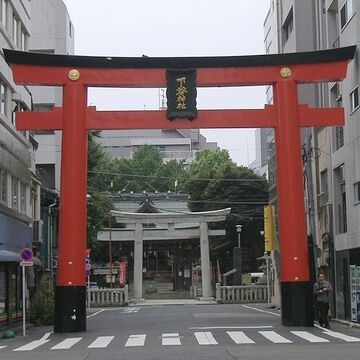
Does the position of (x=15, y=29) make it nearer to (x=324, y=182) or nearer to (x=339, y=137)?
(x=339, y=137)

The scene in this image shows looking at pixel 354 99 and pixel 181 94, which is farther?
pixel 354 99

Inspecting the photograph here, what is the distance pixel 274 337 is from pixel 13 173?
13040 mm

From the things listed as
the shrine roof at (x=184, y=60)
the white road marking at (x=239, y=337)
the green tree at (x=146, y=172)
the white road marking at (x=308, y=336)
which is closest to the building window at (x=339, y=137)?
the shrine roof at (x=184, y=60)

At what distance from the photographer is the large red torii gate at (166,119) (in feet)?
69.3

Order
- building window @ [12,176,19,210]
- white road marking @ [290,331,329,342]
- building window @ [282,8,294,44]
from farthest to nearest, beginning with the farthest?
building window @ [282,8,294,44] < building window @ [12,176,19,210] < white road marking @ [290,331,329,342]

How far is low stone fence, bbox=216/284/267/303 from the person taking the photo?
151 feet

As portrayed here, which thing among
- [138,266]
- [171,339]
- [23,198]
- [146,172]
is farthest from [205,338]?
[146,172]

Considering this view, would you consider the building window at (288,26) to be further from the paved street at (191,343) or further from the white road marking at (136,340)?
the white road marking at (136,340)

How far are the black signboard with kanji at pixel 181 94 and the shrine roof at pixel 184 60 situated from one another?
0.29 metres

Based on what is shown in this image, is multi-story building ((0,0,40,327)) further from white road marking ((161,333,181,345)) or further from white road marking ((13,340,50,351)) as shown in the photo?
white road marking ((161,333,181,345))

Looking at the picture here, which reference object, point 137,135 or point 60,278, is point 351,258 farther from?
point 137,135

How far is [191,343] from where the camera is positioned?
51.6 feet

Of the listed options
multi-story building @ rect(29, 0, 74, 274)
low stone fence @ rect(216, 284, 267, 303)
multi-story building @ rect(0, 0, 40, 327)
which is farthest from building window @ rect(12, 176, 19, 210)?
low stone fence @ rect(216, 284, 267, 303)

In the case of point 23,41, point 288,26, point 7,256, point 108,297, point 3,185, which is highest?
point 288,26
